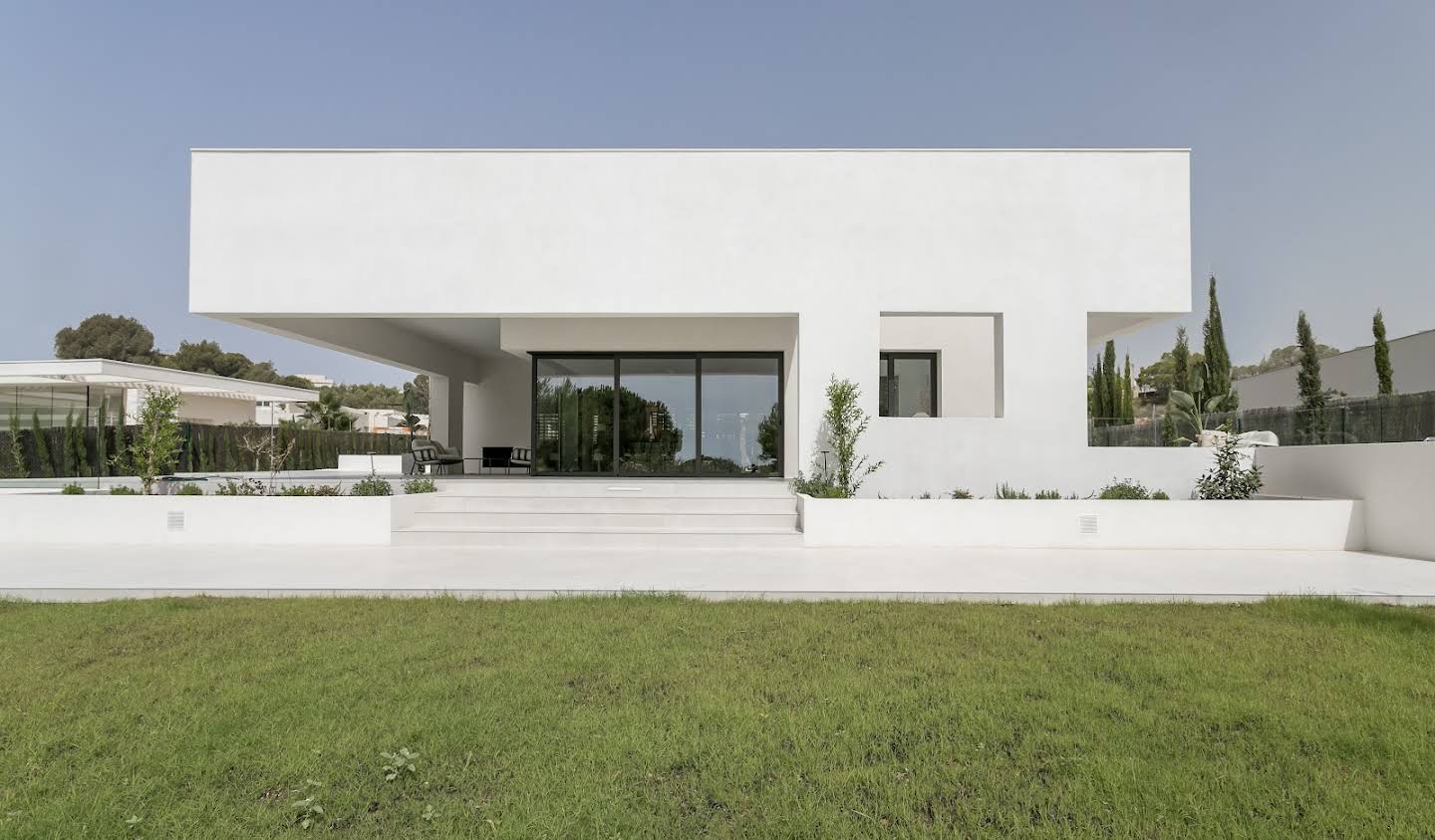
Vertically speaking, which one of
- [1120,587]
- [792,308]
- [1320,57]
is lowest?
[1120,587]

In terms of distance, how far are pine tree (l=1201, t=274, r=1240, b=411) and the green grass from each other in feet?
90.8

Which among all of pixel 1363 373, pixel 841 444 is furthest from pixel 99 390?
pixel 1363 373

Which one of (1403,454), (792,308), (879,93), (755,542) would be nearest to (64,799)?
(755,542)

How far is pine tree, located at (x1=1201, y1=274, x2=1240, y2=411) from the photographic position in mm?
28422

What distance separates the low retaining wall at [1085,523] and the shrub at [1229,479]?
0.41 m

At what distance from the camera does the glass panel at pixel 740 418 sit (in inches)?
518

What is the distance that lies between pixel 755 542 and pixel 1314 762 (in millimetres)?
6501

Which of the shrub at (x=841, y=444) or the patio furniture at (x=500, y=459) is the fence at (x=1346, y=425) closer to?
the shrub at (x=841, y=444)

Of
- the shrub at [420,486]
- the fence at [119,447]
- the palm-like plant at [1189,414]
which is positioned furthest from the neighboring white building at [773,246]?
the fence at [119,447]

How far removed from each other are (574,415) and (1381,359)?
94.1 ft

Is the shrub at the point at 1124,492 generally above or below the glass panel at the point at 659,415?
below

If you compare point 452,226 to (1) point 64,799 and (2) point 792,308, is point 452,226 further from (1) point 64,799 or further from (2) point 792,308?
(1) point 64,799

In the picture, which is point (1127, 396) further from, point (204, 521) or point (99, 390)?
point (99, 390)

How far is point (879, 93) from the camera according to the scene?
65.9 ft
